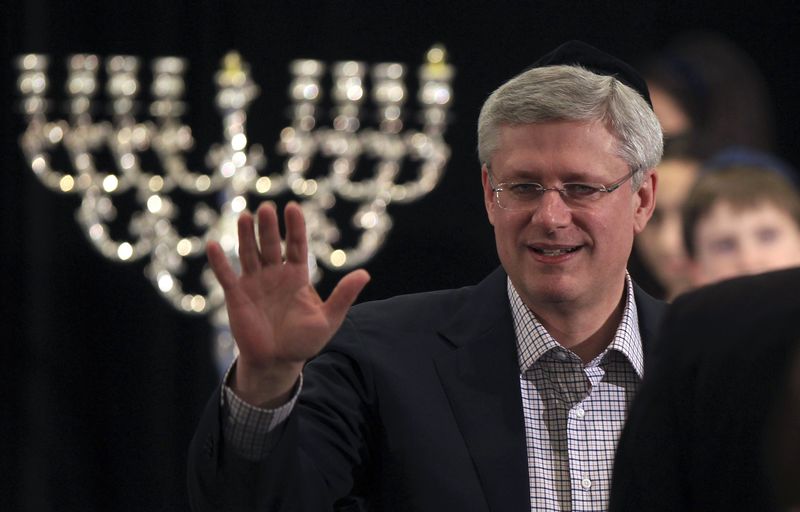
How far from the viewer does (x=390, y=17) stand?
4762 millimetres

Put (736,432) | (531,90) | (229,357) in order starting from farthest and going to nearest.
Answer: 1. (229,357)
2. (531,90)
3. (736,432)

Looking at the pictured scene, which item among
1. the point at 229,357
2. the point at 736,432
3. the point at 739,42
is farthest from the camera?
the point at 739,42

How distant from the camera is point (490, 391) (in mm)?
1643

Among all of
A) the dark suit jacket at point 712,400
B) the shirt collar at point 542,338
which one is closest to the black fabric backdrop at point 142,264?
the shirt collar at point 542,338

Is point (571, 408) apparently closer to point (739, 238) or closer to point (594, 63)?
point (594, 63)

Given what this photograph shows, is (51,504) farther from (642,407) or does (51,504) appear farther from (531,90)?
(642,407)

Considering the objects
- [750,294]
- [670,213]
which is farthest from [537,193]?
[670,213]

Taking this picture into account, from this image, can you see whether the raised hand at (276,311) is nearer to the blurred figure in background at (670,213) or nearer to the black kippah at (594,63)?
the black kippah at (594,63)

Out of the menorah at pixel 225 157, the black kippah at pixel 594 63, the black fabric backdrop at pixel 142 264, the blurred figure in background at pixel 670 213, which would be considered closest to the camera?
the black kippah at pixel 594 63

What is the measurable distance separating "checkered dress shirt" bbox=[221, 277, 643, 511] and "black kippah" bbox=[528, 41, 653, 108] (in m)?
0.31

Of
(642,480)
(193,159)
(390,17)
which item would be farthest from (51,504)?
(642,480)

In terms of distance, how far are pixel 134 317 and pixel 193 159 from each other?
0.63 meters

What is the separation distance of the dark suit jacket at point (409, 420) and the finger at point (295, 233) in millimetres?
186

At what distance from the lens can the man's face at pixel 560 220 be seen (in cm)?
170
